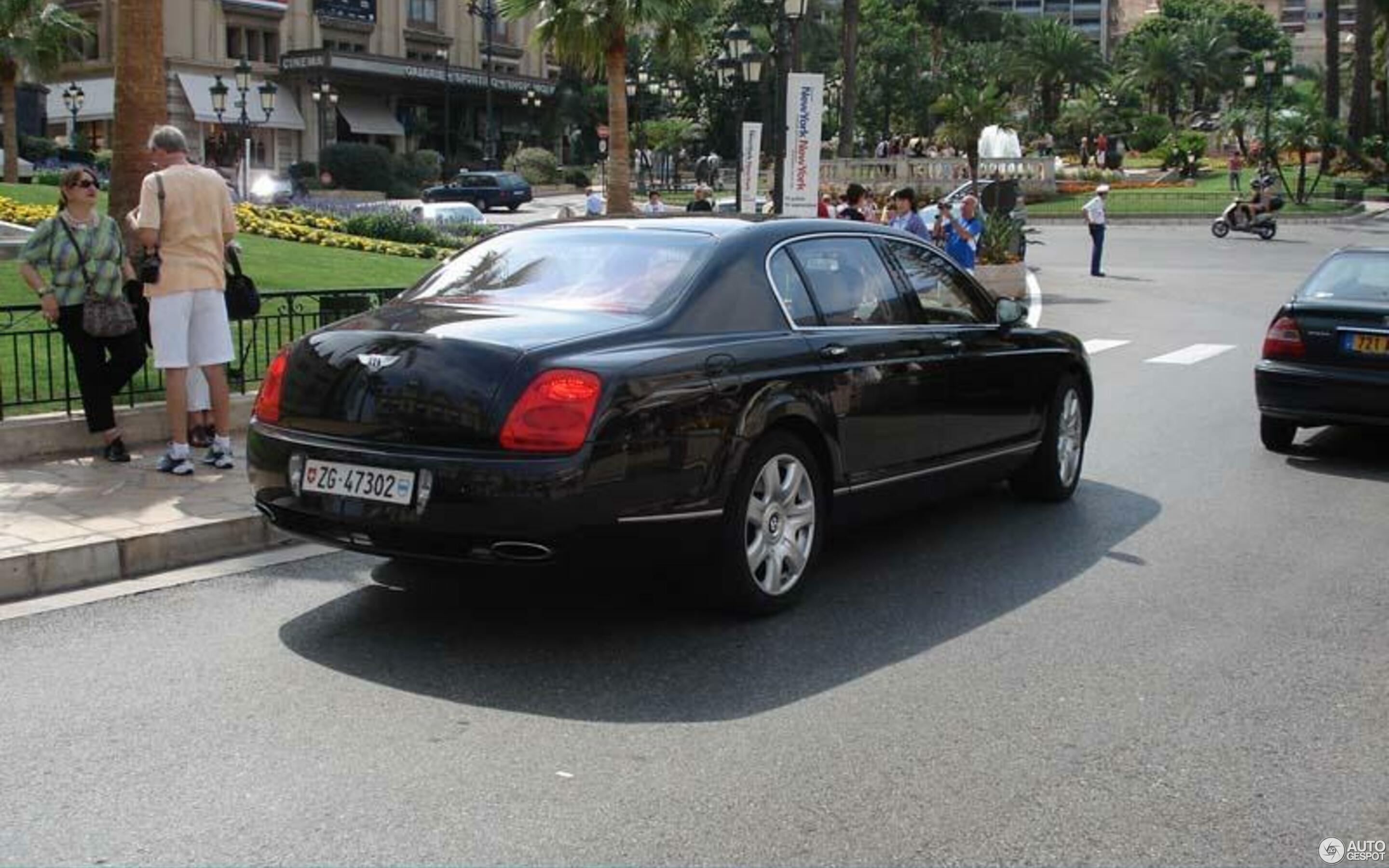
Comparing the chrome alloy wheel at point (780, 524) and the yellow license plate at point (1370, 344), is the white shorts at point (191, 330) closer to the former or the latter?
the chrome alloy wheel at point (780, 524)

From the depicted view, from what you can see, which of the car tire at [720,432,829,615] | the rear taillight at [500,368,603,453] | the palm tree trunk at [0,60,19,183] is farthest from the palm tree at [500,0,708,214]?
the rear taillight at [500,368,603,453]

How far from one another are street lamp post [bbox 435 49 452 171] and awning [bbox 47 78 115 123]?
14.9 m

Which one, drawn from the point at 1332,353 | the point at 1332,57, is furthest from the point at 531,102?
the point at 1332,353

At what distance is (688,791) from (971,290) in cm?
420

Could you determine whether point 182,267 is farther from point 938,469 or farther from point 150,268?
point 938,469

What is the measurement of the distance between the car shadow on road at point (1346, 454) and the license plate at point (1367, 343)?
0.80 meters

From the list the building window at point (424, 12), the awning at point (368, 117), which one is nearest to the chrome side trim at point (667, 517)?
the awning at point (368, 117)

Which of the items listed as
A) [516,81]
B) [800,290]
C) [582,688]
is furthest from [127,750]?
[516,81]

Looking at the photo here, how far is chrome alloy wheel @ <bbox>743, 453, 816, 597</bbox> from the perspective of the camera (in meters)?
5.93

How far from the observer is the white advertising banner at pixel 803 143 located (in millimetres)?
19656

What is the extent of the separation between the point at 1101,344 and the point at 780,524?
1244cm

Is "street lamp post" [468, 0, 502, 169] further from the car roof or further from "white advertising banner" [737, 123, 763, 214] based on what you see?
the car roof

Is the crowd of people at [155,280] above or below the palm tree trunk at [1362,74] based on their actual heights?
below

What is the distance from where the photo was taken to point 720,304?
237 inches
